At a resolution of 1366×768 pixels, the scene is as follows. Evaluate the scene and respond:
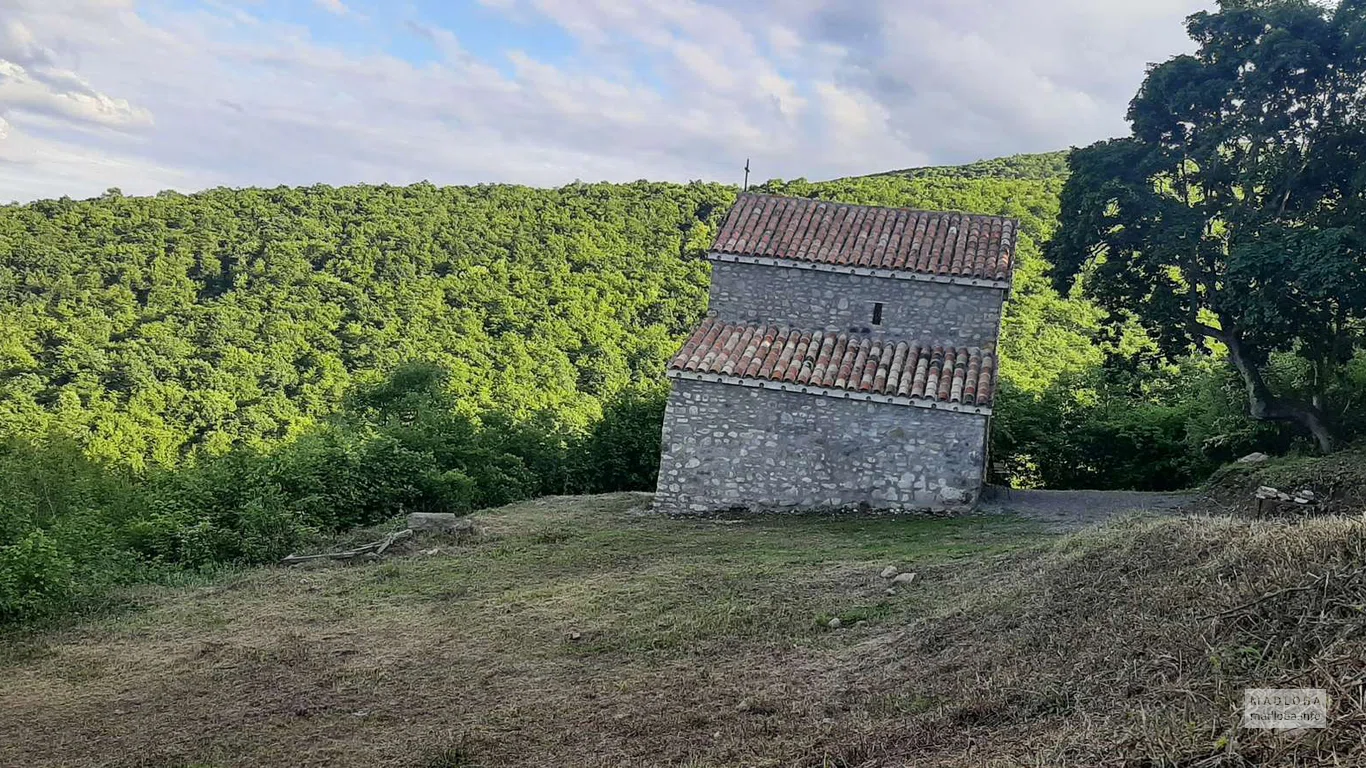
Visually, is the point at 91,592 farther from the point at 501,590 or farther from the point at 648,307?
the point at 648,307

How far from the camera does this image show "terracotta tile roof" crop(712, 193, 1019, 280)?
1442cm

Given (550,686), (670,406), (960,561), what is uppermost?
(670,406)

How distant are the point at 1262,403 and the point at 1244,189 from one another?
342 cm

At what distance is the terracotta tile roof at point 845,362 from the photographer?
13133 millimetres

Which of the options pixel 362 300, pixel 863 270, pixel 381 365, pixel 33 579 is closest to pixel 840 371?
pixel 863 270

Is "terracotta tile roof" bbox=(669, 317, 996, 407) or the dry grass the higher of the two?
"terracotta tile roof" bbox=(669, 317, 996, 407)

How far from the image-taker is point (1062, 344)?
30.0 metres

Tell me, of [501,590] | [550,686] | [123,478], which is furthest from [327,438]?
[550,686]

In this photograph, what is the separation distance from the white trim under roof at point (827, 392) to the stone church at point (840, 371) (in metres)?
0.02

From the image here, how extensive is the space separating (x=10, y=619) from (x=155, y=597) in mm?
1403

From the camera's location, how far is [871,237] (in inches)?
597

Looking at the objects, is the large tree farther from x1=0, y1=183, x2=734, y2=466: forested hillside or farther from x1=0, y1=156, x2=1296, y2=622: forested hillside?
x1=0, y1=183, x2=734, y2=466: forested hillside

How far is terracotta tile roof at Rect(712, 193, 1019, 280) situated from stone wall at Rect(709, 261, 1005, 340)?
10.6 inches

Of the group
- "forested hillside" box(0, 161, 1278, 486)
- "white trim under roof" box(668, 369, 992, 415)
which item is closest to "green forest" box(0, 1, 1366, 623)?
"forested hillside" box(0, 161, 1278, 486)
